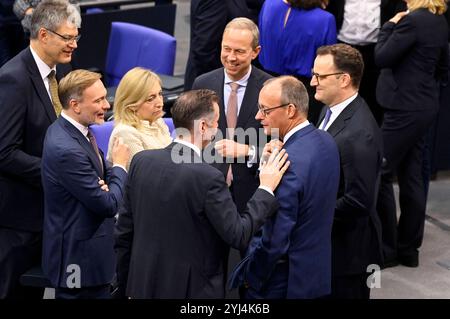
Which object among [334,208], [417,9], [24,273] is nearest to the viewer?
[334,208]

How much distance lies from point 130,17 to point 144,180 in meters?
5.07

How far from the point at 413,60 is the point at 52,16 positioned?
231 centimetres

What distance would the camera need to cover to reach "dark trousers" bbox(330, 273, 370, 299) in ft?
15.1

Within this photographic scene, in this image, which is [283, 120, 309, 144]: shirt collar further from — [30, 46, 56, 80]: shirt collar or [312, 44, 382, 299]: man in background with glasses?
[30, 46, 56, 80]: shirt collar

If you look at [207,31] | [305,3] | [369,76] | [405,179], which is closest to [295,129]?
[405,179]

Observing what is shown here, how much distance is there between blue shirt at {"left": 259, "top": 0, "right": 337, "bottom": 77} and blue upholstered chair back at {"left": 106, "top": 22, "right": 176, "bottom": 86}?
94cm

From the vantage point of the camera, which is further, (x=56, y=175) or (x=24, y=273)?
(x=24, y=273)

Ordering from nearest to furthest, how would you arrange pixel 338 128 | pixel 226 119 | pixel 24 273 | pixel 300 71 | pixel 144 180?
pixel 144 180 → pixel 338 128 → pixel 24 273 → pixel 226 119 → pixel 300 71

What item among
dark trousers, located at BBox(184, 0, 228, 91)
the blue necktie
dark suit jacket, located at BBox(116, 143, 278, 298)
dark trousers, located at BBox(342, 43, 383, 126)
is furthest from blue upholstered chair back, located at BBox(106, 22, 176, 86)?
dark suit jacket, located at BBox(116, 143, 278, 298)

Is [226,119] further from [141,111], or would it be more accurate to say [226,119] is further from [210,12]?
[210,12]

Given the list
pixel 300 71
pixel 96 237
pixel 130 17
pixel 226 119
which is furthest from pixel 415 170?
pixel 130 17

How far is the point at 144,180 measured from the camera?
12.9 ft

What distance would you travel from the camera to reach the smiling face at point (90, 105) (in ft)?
14.3

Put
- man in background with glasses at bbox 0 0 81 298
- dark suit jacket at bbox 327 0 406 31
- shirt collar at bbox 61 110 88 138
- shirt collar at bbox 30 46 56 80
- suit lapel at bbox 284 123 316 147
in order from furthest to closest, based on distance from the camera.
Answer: dark suit jacket at bbox 327 0 406 31 → shirt collar at bbox 30 46 56 80 → man in background with glasses at bbox 0 0 81 298 → shirt collar at bbox 61 110 88 138 → suit lapel at bbox 284 123 316 147
